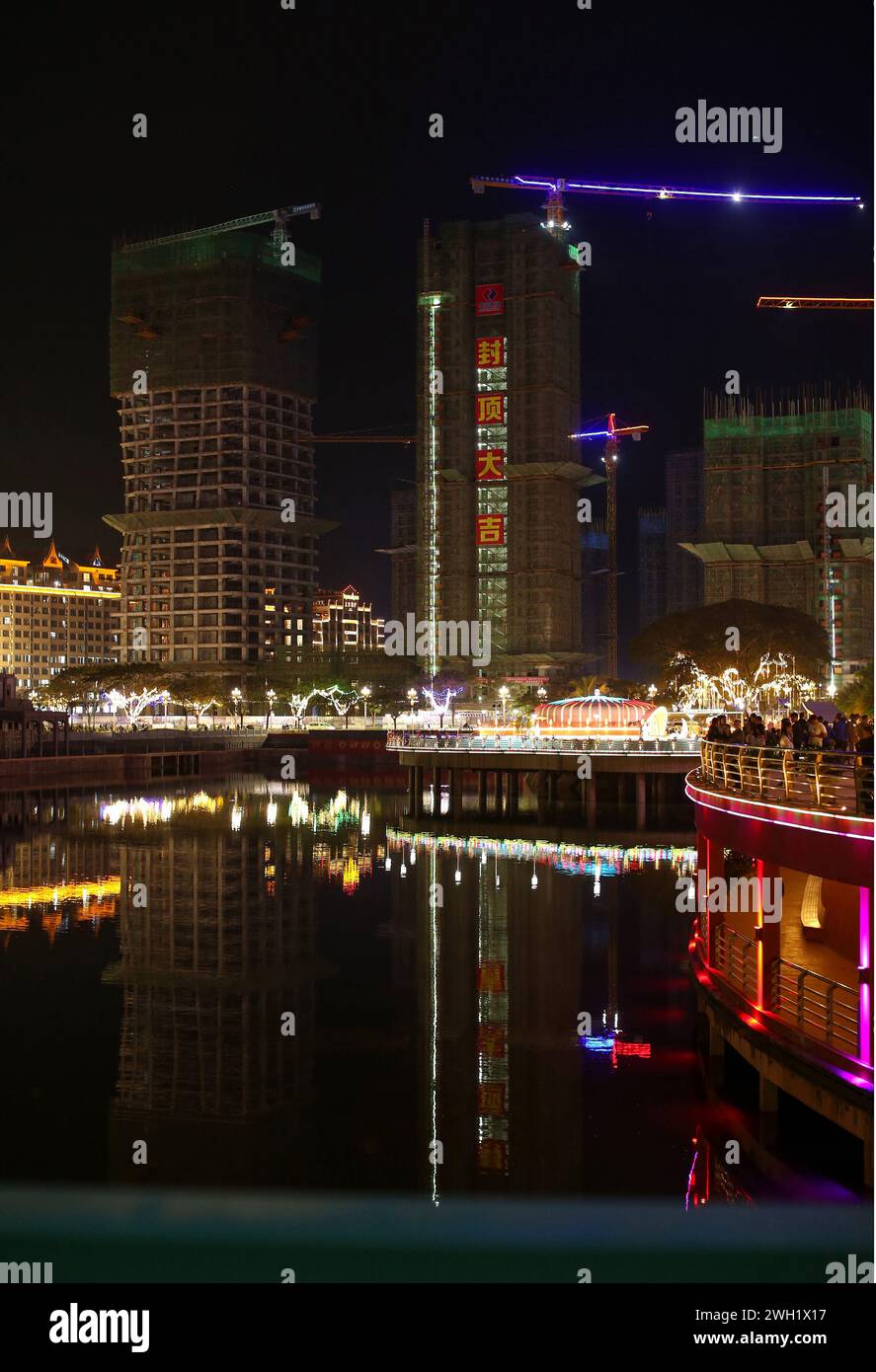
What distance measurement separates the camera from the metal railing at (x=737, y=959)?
2375 centimetres

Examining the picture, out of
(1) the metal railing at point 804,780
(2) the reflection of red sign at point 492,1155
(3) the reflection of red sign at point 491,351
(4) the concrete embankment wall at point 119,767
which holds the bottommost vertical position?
(2) the reflection of red sign at point 492,1155

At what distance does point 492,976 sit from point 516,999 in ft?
8.96

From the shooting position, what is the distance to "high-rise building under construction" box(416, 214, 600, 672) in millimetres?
167125

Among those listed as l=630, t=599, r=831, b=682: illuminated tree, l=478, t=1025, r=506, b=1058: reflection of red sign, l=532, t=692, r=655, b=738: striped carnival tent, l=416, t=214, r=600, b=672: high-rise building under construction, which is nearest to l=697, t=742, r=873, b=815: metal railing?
l=478, t=1025, r=506, b=1058: reflection of red sign

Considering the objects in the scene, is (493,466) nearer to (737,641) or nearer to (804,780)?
(737,641)

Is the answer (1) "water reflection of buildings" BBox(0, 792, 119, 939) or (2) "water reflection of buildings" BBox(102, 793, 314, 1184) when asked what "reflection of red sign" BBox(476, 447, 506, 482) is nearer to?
(1) "water reflection of buildings" BBox(0, 792, 119, 939)

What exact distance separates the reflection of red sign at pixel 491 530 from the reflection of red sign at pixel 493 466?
4.98 metres

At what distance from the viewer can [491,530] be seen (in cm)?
17025

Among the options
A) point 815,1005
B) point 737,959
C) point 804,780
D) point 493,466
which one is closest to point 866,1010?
point 815,1005

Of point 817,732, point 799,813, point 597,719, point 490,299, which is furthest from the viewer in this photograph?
point 490,299

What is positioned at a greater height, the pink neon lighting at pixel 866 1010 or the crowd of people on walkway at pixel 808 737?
the crowd of people on walkway at pixel 808 737

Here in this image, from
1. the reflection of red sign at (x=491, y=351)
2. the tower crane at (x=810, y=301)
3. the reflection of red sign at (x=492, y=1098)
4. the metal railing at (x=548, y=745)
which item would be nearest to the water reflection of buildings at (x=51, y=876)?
the reflection of red sign at (x=492, y=1098)

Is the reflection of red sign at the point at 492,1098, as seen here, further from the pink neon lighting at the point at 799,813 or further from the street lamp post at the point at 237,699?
the street lamp post at the point at 237,699

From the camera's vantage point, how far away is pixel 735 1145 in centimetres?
2141
